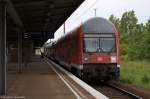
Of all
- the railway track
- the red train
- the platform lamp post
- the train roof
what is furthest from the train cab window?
the platform lamp post

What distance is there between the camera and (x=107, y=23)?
25.0 metres

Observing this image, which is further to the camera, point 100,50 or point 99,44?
point 99,44

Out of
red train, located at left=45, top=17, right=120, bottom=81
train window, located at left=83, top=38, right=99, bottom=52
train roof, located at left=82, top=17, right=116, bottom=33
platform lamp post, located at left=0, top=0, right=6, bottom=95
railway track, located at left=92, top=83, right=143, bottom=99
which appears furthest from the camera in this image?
train roof, located at left=82, top=17, right=116, bottom=33

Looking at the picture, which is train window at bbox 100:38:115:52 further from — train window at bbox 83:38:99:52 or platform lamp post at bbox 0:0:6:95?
platform lamp post at bbox 0:0:6:95

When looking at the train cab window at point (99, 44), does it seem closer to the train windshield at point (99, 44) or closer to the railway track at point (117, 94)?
the train windshield at point (99, 44)

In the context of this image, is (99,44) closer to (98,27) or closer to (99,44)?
(99,44)

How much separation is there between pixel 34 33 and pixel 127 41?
56.3 metres

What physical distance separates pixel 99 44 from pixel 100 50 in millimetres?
332

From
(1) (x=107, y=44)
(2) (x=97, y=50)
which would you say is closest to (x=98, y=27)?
(1) (x=107, y=44)

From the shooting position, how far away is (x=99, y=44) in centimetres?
2478

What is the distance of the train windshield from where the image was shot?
24.7m

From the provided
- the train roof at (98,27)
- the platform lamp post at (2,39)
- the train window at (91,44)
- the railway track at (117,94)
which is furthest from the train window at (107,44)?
the platform lamp post at (2,39)

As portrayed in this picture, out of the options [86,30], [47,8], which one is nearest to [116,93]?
[86,30]

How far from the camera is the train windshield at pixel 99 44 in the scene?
24.7 meters
